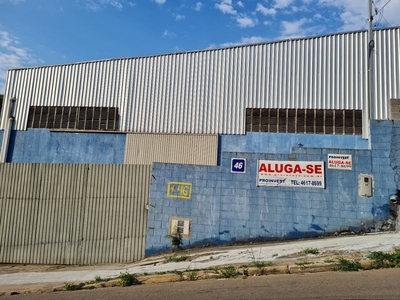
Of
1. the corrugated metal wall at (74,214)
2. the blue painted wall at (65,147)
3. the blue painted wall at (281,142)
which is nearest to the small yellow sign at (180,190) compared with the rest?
the corrugated metal wall at (74,214)

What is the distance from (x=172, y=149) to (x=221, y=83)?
3635 mm

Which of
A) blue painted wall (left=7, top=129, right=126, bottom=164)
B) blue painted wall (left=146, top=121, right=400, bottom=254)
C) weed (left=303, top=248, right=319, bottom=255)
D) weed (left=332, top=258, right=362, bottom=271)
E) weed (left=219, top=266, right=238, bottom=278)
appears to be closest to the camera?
weed (left=332, top=258, right=362, bottom=271)

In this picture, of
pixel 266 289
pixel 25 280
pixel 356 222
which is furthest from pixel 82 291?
A: pixel 356 222

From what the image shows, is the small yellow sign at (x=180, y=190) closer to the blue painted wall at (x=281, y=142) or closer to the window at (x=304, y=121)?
the blue painted wall at (x=281, y=142)

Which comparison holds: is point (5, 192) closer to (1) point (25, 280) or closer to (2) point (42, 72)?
(1) point (25, 280)

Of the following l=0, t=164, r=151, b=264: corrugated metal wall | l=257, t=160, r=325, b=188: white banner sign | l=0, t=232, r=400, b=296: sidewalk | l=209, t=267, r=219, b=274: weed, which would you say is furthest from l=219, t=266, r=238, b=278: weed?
l=0, t=164, r=151, b=264: corrugated metal wall

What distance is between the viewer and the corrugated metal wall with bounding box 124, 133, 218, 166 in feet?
45.7

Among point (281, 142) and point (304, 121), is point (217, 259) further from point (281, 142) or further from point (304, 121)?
point (304, 121)

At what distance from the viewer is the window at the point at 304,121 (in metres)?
13.3

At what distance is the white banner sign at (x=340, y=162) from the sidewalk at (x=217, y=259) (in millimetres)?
2023

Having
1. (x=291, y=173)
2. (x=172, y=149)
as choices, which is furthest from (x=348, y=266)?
(x=172, y=149)

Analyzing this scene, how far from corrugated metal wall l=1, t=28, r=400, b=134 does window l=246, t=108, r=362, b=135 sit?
269 mm

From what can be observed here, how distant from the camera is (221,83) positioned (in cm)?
1448

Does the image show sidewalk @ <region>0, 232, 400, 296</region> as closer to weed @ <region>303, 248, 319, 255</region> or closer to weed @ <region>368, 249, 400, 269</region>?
weed @ <region>303, 248, 319, 255</region>
